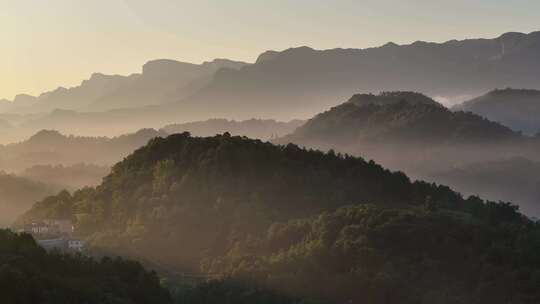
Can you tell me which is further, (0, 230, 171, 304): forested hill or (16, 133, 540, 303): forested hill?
(16, 133, 540, 303): forested hill

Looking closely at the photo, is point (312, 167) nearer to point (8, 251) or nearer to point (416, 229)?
point (416, 229)

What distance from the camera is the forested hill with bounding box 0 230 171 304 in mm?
54094

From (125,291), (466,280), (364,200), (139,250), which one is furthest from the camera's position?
(364,200)

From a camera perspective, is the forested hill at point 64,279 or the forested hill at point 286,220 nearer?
the forested hill at point 64,279

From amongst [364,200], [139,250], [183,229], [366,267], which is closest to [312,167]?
[364,200]

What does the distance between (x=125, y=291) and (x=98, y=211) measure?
85.8m

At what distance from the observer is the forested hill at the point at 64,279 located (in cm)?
5409

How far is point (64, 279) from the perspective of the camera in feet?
201

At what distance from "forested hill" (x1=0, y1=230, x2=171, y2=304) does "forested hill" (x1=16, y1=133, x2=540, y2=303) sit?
30348 millimetres

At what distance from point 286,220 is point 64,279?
237ft

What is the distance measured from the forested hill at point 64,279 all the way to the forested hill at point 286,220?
99.6ft

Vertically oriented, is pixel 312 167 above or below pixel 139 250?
above

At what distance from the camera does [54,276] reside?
60750 mm

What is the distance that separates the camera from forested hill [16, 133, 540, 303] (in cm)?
10138
